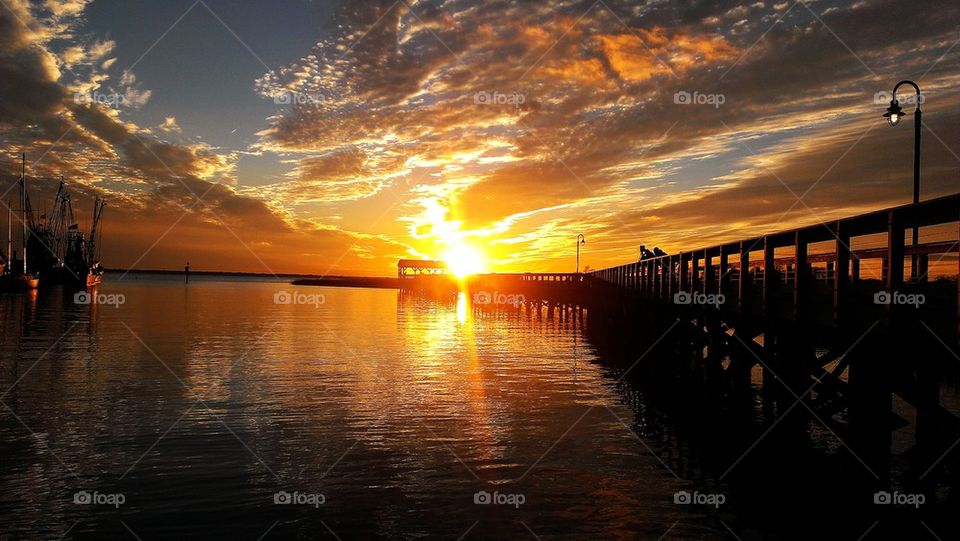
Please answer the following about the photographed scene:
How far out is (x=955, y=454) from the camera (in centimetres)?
781

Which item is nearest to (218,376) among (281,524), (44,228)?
(281,524)

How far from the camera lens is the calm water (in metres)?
7.84

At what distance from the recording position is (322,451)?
10.9 metres

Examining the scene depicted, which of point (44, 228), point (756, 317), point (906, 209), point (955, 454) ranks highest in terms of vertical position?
point (44, 228)

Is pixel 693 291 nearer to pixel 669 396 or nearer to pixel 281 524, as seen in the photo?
pixel 669 396

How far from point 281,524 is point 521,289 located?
68189 mm

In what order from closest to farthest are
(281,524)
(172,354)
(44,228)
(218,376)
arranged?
(281,524) → (218,376) → (172,354) → (44,228)

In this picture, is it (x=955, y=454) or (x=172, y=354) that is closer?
(x=955, y=454)

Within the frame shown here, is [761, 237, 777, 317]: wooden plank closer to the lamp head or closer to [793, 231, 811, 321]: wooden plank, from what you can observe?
[793, 231, 811, 321]: wooden plank

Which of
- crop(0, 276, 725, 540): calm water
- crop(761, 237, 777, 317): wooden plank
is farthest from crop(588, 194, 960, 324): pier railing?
crop(0, 276, 725, 540): calm water

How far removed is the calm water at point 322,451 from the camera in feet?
25.7

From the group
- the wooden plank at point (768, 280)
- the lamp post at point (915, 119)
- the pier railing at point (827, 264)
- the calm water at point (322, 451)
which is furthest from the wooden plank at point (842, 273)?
the lamp post at point (915, 119)

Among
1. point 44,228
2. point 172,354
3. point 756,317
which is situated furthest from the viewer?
point 44,228

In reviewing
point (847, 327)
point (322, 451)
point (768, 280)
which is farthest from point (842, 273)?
point (322, 451)
